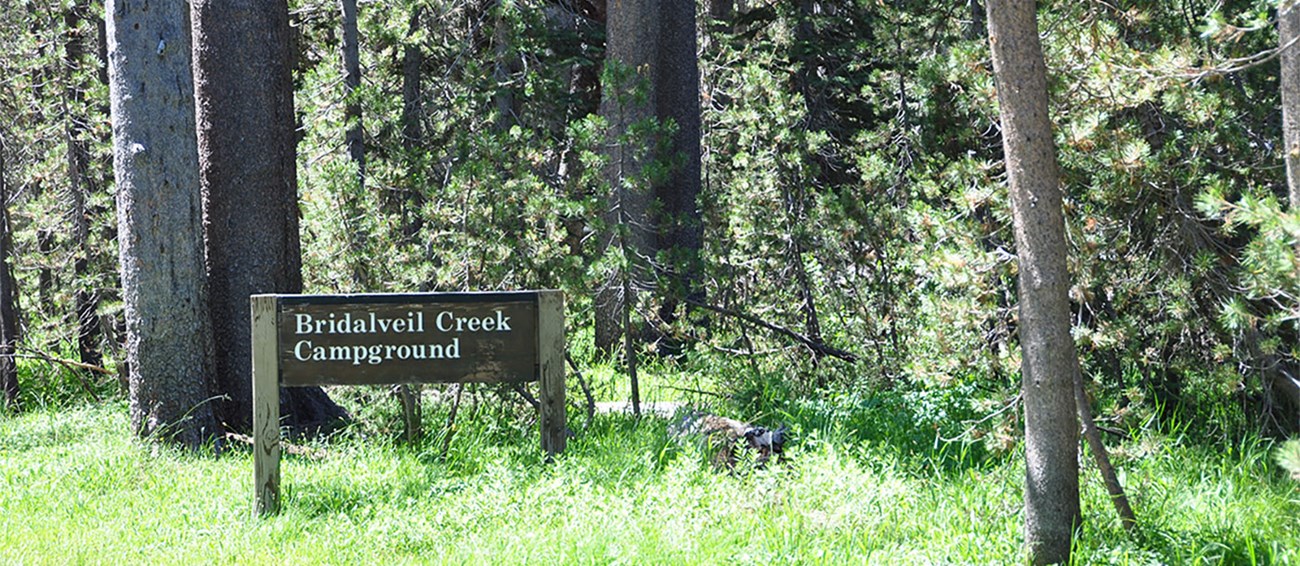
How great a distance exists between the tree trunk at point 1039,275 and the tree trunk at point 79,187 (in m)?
9.69

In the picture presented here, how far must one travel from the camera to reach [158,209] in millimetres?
8078

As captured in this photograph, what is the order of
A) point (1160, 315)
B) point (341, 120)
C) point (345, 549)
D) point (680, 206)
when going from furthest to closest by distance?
1. point (680, 206)
2. point (341, 120)
3. point (1160, 315)
4. point (345, 549)

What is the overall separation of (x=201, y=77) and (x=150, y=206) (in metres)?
1.08

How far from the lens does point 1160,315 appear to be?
6914 millimetres

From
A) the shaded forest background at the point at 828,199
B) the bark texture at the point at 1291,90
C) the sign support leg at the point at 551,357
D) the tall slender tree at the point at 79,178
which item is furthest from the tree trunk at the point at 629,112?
the bark texture at the point at 1291,90

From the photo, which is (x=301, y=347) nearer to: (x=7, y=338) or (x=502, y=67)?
(x=7, y=338)

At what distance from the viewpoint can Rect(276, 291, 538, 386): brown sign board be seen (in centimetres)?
659

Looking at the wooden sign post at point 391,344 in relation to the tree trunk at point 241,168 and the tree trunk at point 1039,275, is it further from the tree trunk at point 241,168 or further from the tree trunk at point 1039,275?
the tree trunk at point 1039,275

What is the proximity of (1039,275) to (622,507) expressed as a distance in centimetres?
252

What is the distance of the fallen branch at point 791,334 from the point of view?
9844 millimetres

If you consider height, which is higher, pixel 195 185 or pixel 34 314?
pixel 195 185

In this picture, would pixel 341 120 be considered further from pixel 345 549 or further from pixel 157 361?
pixel 345 549

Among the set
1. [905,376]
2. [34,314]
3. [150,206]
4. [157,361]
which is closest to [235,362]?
[157,361]

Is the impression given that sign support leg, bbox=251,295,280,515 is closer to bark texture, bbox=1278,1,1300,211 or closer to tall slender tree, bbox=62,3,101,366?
bark texture, bbox=1278,1,1300,211
